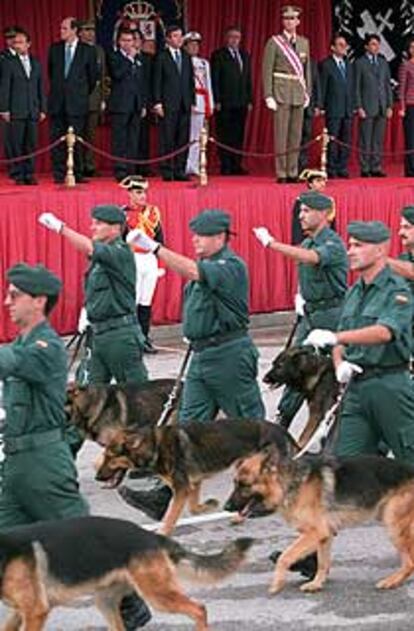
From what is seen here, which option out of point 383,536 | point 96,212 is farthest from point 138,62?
point 383,536

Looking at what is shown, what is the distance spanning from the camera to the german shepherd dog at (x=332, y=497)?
8.75 metres

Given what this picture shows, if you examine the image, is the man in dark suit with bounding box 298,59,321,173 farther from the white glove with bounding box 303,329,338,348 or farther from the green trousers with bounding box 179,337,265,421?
the white glove with bounding box 303,329,338,348

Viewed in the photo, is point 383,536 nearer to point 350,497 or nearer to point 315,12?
point 350,497

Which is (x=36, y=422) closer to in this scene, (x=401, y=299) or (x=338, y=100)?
(x=401, y=299)

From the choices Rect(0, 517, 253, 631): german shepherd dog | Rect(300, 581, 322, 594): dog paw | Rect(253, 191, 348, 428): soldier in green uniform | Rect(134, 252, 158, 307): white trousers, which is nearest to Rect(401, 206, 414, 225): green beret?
Rect(253, 191, 348, 428): soldier in green uniform

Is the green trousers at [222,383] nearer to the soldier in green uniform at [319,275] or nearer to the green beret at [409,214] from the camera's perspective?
the soldier in green uniform at [319,275]

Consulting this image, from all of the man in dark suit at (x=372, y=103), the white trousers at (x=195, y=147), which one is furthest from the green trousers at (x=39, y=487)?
the man in dark suit at (x=372, y=103)

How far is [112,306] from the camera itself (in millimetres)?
11867

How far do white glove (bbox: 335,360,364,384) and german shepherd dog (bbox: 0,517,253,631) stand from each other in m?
1.96

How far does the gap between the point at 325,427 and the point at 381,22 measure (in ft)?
55.5

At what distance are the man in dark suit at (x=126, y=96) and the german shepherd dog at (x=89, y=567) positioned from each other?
12.8 m

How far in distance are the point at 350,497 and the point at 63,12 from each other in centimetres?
1521

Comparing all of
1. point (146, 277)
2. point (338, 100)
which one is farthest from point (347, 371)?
point (338, 100)

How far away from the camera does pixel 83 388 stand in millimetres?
10977
